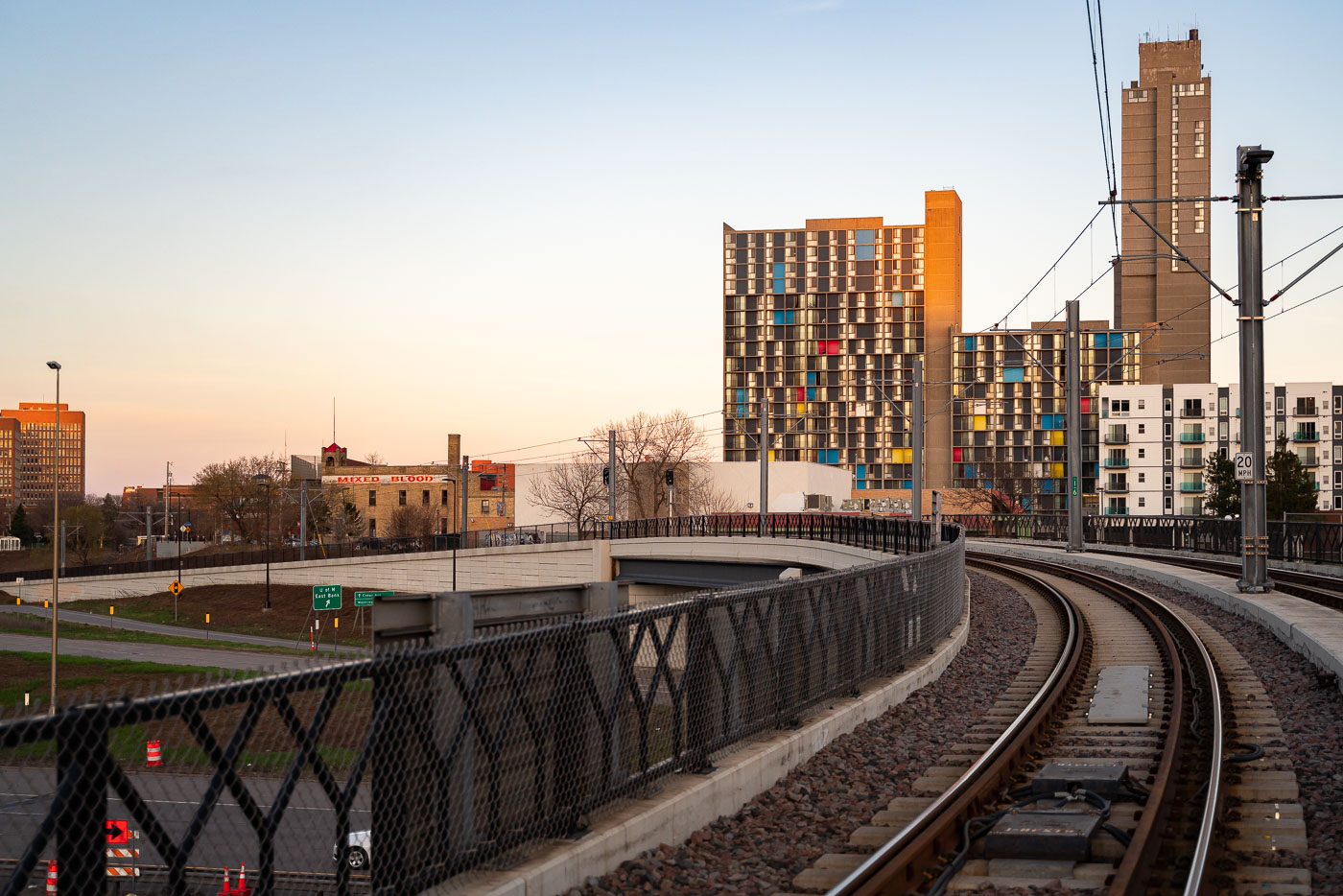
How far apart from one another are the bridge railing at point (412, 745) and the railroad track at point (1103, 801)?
1585mm

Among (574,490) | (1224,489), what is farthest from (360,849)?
(574,490)

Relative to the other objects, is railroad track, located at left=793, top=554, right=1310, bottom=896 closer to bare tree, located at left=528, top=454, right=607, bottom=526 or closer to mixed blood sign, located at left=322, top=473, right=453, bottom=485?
bare tree, located at left=528, top=454, right=607, bottom=526

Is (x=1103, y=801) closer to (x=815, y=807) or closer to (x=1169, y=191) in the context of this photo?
(x=815, y=807)

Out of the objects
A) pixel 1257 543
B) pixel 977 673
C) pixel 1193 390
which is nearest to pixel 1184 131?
pixel 1193 390

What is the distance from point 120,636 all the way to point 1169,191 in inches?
5427

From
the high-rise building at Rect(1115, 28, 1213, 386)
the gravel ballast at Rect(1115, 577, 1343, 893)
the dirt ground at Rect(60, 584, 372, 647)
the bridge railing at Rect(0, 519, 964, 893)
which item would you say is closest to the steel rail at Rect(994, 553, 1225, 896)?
the gravel ballast at Rect(1115, 577, 1343, 893)

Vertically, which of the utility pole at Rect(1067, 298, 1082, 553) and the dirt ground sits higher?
the utility pole at Rect(1067, 298, 1082, 553)

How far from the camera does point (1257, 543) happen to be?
962 inches

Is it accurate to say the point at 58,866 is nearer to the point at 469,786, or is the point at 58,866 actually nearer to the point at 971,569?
the point at 469,786

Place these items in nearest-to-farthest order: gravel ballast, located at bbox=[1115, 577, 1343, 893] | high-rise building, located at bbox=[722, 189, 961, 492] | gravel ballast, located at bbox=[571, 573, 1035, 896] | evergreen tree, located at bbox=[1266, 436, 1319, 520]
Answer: gravel ballast, located at bbox=[571, 573, 1035, 896] < gravel ballast, located at bbox=[1115, 577, 1343, 893] < evergreen tree, located at bbox=[1266, 436, 1319, 520] < high-rise building, located at bbox=[722, 189, 961, 492]

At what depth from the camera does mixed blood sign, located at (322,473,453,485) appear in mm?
132125

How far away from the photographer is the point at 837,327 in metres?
161

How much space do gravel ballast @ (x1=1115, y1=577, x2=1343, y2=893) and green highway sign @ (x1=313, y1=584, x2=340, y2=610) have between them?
43.0 m

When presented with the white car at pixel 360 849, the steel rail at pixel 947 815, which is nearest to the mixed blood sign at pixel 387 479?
the steel rail at pixel 947 815
